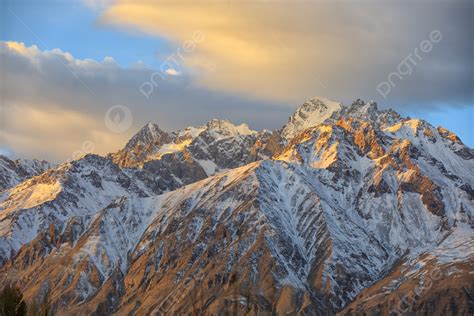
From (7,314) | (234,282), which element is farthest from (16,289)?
(234,282)

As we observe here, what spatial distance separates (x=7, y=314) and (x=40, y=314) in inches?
400

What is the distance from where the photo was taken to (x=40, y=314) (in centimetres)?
13462

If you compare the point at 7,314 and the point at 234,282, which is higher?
the point at 7,314

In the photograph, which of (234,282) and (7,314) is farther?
(7,314)

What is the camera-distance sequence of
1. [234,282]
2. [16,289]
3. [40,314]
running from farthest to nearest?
[16,289] < [40,314] < [234,282]

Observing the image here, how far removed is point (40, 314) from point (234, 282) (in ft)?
106

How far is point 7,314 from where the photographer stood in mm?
142250

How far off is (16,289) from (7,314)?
4844mm

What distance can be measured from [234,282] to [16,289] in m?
43.0

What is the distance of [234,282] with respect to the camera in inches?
4715

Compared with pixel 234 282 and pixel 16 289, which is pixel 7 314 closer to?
pixel 16 289

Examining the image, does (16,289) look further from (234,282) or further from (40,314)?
(234,282)

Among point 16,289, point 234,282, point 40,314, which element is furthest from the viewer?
point 16,289

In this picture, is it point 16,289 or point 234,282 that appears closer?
point 234,282
